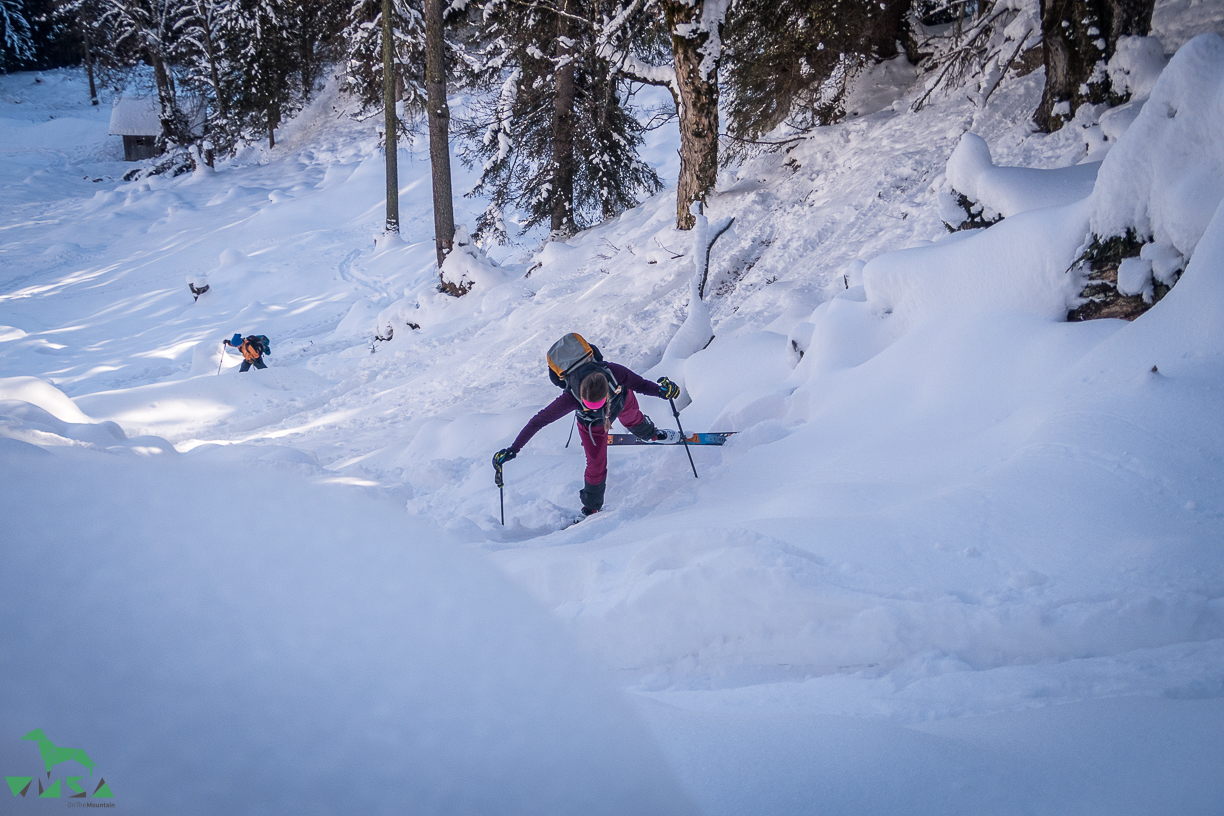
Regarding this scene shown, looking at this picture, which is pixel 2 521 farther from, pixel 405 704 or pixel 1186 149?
pixel 1186 149

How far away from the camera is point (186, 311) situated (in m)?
16.5

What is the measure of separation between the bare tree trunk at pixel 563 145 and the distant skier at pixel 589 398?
8.92 meters

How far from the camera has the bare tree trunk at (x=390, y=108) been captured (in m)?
16.1

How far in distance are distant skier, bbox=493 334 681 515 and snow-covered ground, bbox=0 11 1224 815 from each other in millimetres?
403

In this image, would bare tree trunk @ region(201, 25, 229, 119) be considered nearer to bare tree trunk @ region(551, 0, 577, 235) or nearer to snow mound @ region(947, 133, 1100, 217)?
bare tree trunk @ region(551, 0, 577, 235)

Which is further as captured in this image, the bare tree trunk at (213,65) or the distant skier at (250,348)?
the bare tree trunk at (213,65)

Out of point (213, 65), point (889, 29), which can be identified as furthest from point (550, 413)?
point (213, 65)

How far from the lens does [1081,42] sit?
22.9ft

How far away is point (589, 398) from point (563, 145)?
9684mm

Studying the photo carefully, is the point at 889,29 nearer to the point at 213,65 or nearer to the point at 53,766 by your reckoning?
the point at 53,766

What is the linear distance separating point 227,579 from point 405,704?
1.86ft

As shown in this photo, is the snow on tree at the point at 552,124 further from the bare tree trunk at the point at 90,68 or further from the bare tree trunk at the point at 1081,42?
the bare tree trunk at the point at 90,68

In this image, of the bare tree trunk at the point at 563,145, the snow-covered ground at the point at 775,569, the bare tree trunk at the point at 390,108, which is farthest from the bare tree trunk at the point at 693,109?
the bare tree trunk at the point at 390,108

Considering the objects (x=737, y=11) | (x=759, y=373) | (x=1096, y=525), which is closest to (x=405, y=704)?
(x=1096, y=525)
